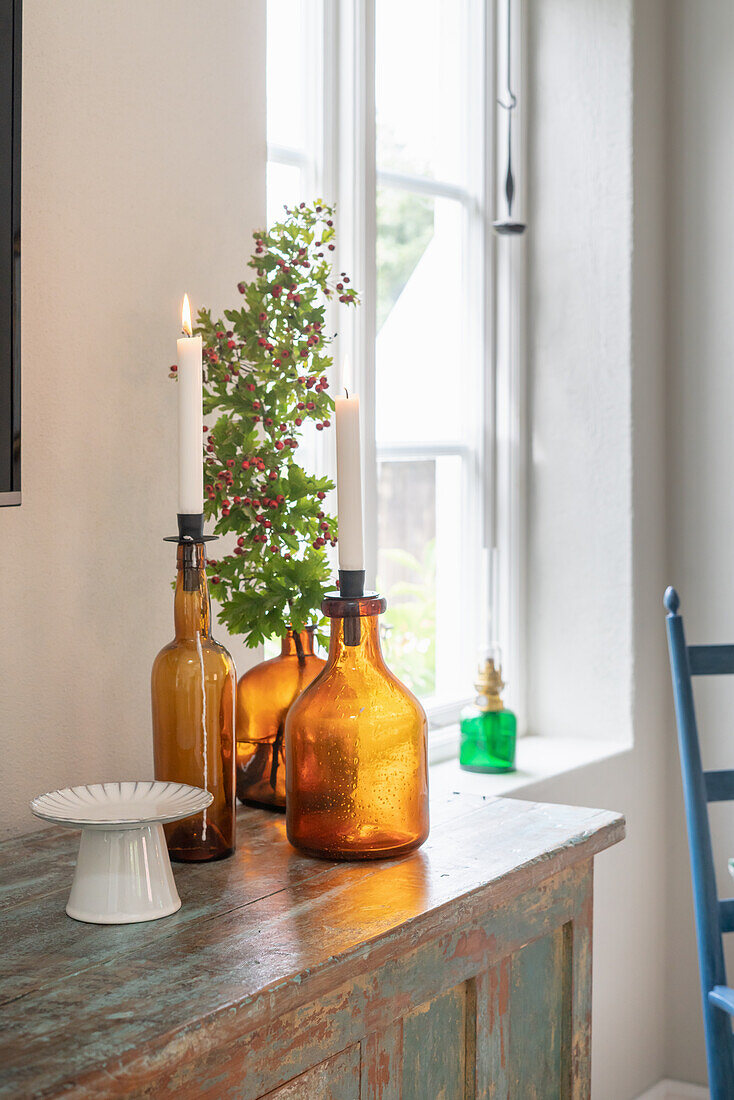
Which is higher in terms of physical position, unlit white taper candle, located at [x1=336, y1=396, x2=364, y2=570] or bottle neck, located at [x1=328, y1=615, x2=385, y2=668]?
unlit white taper candle, located at [x1=336, y1=396, x2=364, y2=570]

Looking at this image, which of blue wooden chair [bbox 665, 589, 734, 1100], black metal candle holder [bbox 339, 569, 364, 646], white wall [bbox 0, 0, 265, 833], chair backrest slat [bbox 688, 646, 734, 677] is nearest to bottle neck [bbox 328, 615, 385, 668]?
black metal candle holder [bbox 339, 569, 364, 646]

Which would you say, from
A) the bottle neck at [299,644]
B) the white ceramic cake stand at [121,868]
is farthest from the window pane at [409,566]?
the white ceramic cake stand at [121,868]

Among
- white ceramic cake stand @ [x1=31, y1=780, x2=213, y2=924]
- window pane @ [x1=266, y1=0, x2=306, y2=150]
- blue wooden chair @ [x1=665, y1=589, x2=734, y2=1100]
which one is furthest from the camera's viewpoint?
window pane @ [x1=266, y1=0, x2=306, y2=150]

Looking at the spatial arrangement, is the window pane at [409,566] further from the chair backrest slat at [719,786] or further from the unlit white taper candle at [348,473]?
the unlit white taper candle at [348,473]

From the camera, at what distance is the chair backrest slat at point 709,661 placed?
1782 mm

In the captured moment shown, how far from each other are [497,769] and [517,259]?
1.02 meters

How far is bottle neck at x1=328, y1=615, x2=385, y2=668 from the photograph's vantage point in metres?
1.07

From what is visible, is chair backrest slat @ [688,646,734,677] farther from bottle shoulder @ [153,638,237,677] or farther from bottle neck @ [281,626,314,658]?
bottle shoulder @ [153,638,237,677]

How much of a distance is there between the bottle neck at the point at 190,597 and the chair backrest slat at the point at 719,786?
0.98m

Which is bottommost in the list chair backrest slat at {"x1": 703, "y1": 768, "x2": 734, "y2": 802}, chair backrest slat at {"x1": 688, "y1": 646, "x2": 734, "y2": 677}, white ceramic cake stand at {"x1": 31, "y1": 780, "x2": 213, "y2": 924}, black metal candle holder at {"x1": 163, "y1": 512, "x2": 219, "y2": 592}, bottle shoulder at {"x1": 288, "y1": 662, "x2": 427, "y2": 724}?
chair backrest slat at {"x1": 703, "y1": 768, "x2": 734, "y2": 802}

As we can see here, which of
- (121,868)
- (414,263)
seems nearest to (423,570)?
(414,263)

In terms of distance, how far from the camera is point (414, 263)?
2129mm

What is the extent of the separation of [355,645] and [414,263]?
1230mm

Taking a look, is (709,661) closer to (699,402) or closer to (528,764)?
(528,764)
